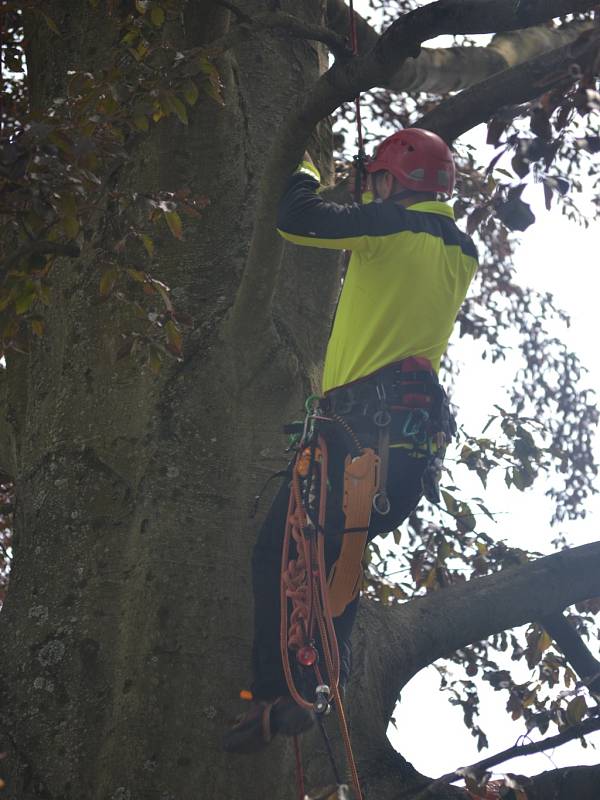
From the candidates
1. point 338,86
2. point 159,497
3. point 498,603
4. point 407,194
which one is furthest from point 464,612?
point 338,86

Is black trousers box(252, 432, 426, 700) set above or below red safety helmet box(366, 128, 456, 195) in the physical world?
below

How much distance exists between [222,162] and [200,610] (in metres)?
1.78

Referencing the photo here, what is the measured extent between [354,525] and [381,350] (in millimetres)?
574

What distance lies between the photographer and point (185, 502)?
3676mm

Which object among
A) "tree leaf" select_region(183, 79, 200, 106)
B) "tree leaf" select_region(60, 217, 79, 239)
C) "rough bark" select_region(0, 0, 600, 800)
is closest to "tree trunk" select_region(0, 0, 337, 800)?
"rough bark" select_region(0, 0, 600, 800)

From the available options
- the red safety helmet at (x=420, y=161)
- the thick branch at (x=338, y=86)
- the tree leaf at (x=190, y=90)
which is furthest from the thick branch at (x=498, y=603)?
the tree leaf at (x=190, y=90)

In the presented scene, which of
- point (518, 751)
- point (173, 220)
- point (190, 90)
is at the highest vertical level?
point (190, 90)

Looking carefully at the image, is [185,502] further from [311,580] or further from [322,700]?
[322,700]

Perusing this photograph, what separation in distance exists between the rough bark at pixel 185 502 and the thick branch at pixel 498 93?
25cm

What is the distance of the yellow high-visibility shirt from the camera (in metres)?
3.45

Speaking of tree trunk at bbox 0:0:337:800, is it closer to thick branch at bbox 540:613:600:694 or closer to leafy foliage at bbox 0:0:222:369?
leafy foliage at bbox 0:0:222:369

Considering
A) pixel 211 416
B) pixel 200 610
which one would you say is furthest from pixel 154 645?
pixel 211 416

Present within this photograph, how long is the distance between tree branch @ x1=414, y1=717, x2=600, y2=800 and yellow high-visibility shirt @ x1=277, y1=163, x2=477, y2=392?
123 centimetres

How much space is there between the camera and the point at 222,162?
429 centimetres
